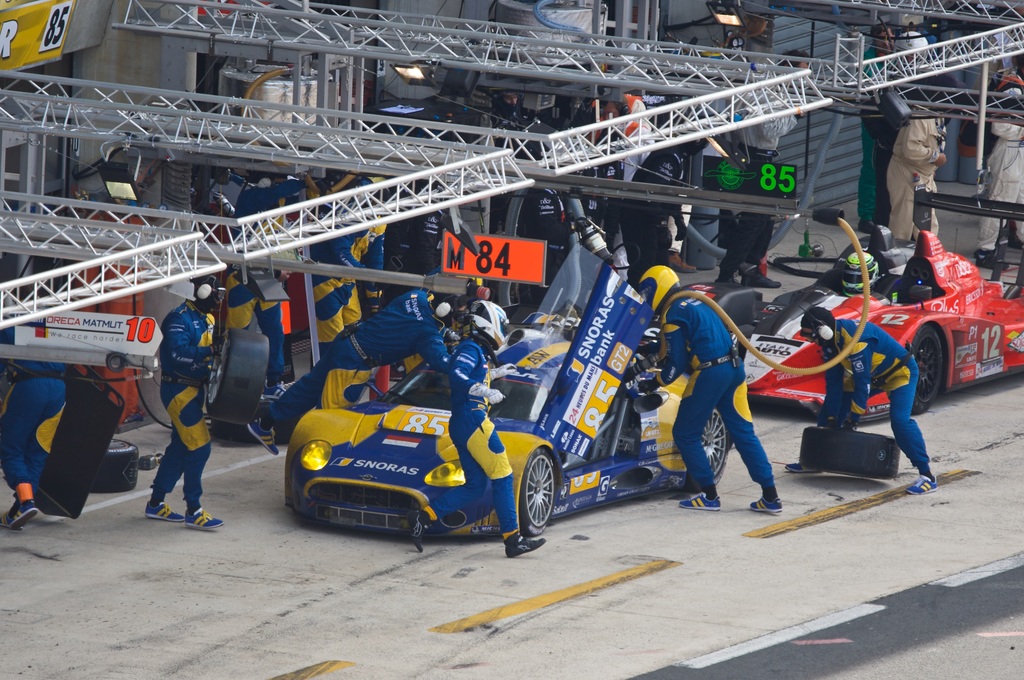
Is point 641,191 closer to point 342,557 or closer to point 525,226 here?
point 525,226

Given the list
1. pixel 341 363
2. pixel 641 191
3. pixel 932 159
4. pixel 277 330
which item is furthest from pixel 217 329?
pixel 932 159

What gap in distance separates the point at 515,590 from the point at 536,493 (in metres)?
1.19

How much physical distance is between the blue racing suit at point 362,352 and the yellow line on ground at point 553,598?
2194 mm

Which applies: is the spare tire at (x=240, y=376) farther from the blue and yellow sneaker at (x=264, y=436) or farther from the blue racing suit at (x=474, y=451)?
the blue and yellow sneaker at (x=264, y=436)

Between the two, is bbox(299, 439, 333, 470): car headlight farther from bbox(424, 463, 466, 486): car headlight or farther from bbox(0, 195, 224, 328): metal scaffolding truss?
bbox(0, 195, 224, 328): metal scaffolding truss

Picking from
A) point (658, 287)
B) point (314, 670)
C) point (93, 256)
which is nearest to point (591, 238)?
point (658, 287)

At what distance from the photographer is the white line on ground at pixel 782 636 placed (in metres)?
9.26

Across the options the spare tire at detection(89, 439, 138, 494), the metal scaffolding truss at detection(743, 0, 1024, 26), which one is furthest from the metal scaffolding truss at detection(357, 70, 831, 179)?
the metal scaffolding truss at detection(743, 0, 1024, 26)

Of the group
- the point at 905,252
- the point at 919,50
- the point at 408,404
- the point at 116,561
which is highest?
the point at 919,50

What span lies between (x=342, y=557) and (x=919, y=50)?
8484 mm

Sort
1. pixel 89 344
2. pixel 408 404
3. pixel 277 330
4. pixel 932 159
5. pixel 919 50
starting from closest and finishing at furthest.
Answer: pixel 89 344 → pixel 408 404 → pixel 277 330 → pixel 919 50 → pixel 932 159

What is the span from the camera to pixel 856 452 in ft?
43.1

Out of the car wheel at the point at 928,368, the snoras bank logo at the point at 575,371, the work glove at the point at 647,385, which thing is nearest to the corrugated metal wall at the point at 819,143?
the car wheel at the point at 928,368

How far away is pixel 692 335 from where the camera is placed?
12.4 metres
